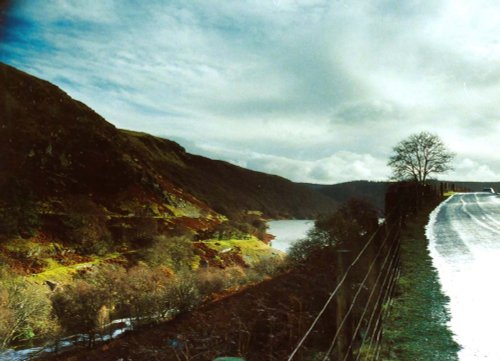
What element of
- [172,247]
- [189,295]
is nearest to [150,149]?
[172,247]

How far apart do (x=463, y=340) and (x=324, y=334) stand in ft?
5.82

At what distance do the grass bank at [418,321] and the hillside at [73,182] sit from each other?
47685 mm

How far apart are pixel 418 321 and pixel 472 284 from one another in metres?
2.32

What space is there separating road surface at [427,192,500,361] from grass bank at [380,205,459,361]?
16 cm

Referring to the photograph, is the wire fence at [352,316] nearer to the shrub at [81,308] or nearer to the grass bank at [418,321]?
the grass bank at [418,321]

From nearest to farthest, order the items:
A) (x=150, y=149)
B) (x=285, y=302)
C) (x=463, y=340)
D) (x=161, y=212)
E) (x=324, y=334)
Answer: (x=463, y=340), (x=324, y=334), (x=285, y=302), (x=161, y=212), (x=150, y=149)

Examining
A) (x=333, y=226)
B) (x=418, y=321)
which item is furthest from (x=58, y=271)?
(x=418, y=321)

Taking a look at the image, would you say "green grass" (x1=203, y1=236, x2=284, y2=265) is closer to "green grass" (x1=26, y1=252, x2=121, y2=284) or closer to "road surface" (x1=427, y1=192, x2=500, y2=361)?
"green grass" (x1=26, y1=252, x2=121, y2=284)

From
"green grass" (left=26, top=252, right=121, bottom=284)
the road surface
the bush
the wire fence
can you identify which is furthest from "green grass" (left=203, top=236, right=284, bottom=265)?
the wire fence

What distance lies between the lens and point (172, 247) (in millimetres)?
54469

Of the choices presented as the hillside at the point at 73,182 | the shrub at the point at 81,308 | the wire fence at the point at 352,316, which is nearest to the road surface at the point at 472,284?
the wire fence at the point at 352,316

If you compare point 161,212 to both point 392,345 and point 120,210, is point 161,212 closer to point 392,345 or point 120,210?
point 120,210

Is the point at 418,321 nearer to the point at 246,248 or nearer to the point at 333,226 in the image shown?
the point at 333,226

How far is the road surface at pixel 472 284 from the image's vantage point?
4680mm
